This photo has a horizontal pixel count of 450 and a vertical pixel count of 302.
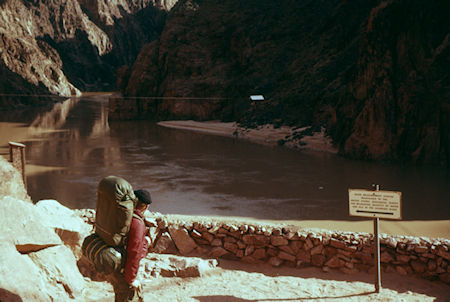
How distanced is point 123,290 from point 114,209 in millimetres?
815

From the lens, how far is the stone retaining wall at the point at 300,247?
5949 mm

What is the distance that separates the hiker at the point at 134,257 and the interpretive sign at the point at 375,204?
2.76m

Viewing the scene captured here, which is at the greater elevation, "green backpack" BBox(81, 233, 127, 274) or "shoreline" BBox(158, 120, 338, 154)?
"shoreline" BBox(158, 120, 338, 154)

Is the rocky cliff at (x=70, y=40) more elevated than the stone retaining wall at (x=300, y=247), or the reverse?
the rocky cliff at (x=70, y=40)

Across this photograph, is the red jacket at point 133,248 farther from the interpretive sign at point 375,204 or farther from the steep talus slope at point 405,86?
the steep talus slope at point 405,86

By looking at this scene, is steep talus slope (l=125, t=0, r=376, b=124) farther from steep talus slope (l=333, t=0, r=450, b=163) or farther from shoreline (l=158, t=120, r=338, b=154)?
steep talus slope (l=333, t=0, r=450, b=163)

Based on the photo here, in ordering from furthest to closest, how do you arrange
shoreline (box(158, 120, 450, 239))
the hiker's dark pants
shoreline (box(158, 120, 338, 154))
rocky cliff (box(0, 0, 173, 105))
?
rocky cliff (box(0, 0, 173, 105)), shoreline (box(158, 120, 338, 154)), shoreline (box(158, 120, 450, 239)), the hiker's dark pants

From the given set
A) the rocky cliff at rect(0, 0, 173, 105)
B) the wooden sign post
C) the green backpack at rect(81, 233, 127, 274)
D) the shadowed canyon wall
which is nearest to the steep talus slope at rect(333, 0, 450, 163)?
the shadowed canyon wall

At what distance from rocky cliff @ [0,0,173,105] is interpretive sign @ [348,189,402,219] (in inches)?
2191

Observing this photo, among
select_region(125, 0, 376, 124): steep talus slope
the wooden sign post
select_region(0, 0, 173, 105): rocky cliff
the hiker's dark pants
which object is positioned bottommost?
the hiker's dark pants

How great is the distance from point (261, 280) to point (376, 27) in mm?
14379

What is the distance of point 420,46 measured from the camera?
16.5m

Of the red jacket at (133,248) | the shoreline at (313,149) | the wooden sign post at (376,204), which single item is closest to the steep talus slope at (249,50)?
the shoreline at (313,149)

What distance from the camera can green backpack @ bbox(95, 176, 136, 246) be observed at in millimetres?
3803
